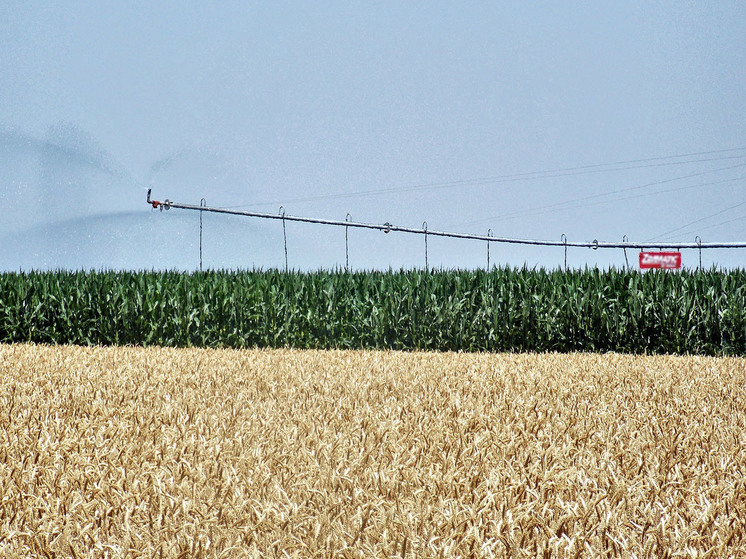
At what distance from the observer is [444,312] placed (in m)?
13.7

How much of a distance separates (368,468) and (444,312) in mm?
10213

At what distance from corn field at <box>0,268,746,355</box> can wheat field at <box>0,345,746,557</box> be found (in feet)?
21.2

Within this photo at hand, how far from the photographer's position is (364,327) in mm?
13891

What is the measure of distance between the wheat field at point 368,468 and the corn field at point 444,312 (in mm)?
6455

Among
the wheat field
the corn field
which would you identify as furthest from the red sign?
the wheat field

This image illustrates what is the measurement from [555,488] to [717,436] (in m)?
2.11

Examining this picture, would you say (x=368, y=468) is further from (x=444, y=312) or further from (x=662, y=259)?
(x=662, y=259)

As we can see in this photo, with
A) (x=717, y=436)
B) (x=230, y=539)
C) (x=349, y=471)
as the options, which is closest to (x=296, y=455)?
(x=349, y=471)

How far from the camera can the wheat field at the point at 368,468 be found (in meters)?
2.71

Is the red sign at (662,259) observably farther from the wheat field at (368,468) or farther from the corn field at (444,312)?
the wheat field at (368,468)

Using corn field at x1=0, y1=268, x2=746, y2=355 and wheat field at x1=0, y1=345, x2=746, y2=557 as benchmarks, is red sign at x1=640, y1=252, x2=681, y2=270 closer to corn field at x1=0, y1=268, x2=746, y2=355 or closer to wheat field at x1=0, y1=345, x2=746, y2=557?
corn field at x1=0, y1=268, x2=746, y2=355

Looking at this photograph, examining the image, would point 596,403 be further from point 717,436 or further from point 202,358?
point 202,358

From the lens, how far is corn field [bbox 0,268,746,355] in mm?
13695

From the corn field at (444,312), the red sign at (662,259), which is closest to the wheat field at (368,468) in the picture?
the corn field at (444,312)
